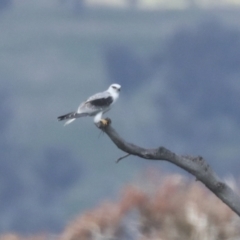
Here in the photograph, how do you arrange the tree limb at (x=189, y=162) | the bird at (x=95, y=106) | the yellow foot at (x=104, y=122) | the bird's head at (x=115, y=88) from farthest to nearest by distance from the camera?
1. the bird's head at (x=115, y=88)
2. the bird at (x=95, y=106)
3. the yellow foot at (x=104, y=122)
4. the tree limb at (x=189, y=162)

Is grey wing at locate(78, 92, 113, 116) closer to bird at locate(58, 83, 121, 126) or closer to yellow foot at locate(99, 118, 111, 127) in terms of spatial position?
bird at locate(58, 83, 121, 126)

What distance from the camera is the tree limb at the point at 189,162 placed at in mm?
8109

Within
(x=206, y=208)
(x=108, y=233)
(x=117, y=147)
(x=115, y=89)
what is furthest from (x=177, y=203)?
(x=117, y=147)

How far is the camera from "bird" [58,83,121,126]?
30.0ft

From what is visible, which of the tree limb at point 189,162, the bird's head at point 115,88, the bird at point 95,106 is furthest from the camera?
the bird's head at point 115,88

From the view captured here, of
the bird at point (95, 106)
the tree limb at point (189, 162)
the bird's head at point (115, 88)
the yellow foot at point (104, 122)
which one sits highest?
the bird's head at point (115, 88)

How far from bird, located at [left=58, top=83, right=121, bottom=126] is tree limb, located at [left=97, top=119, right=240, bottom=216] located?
750 millimetres

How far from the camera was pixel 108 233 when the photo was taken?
18.5 meters

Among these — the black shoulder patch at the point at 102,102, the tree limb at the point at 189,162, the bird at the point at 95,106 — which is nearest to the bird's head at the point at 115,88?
the bird at the point at 95,106

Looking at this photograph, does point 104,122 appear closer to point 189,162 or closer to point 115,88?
point 189,162

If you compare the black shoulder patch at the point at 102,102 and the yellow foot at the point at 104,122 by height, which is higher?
the black shoulder patch at the point at 102,102

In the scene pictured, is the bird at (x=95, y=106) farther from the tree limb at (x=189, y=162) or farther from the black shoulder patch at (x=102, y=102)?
the tree limb at (x=189, y=162)

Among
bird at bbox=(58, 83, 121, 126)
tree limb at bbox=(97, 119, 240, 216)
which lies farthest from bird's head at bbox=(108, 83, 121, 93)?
tree limb at bbox=(97, 119, 240, 216)

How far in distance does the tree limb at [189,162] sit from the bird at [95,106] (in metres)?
0.75
